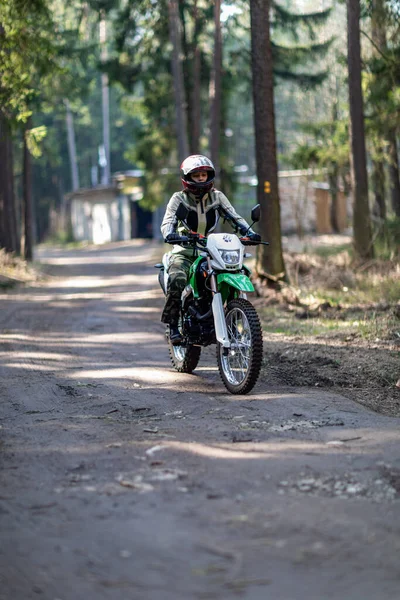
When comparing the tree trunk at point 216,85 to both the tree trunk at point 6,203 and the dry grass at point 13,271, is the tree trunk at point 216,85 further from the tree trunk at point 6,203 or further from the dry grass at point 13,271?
the dry grass at point 13,271

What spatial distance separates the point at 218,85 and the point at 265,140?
1321cm

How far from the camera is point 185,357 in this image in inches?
388

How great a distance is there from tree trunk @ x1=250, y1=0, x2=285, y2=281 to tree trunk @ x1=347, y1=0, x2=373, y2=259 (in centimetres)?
343

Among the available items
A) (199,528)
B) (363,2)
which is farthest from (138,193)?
(199,528)

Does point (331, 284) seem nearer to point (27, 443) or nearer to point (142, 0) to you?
point (27, 443)

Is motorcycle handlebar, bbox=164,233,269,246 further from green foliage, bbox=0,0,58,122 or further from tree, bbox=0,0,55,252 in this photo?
green foliage, bbox=0,0,58,122

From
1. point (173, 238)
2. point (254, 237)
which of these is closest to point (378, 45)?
point (254, 237)

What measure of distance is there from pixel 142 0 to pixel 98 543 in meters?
30.4

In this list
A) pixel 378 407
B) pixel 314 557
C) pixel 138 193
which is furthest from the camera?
pixel 138 193

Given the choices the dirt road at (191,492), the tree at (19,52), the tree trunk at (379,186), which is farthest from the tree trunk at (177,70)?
the dirt road at (191,492)

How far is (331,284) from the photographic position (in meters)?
17.8

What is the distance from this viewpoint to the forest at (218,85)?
17938 mm

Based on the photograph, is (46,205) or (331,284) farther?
(46,205)

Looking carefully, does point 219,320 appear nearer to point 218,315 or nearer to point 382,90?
point 218,315
